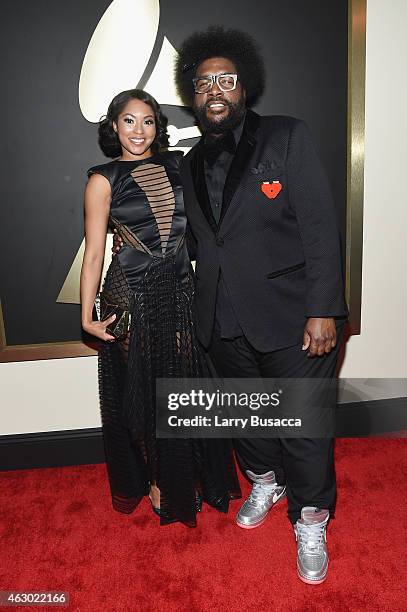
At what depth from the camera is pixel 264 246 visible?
1852 mm

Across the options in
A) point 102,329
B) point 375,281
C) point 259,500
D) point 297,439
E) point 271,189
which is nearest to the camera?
point 271,189

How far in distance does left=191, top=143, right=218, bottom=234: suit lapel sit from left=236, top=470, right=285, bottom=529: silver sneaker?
110cm

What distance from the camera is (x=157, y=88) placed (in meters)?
2.38

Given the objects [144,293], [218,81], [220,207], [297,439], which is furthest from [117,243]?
[297,439]

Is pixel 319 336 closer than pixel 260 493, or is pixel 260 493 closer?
pixel 319 336

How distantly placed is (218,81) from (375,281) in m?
1.42

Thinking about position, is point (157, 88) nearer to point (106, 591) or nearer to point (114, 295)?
point (114, 295)

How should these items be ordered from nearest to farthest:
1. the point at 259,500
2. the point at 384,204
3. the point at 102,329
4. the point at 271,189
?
the point at 271,189
the point at 102,329
the point at 259,500
the point at 384,204

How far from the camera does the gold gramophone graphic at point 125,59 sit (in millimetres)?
2273

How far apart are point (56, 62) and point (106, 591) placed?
206cm

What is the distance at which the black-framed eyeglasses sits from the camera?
5.99 feet

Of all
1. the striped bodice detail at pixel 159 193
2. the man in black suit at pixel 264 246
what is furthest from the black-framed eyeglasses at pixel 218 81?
the striped bodice detail at pixel 159 193

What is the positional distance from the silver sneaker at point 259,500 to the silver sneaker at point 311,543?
0.24 meters

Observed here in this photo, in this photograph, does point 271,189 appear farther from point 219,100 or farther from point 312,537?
point 312,537
